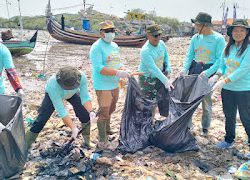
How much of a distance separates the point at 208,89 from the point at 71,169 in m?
1.99

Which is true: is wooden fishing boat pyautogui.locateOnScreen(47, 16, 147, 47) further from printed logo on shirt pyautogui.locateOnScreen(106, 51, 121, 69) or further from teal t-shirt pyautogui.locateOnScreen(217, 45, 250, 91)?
teal t-shirt pyautogui.locateOnScreen(217, 45, 250, 91)

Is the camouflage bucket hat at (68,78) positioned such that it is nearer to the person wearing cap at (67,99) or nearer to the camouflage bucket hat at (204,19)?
the person wearing cap at (67,99)

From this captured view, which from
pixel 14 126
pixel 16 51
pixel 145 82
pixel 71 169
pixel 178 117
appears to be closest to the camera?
pixel 14 126

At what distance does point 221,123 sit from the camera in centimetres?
473

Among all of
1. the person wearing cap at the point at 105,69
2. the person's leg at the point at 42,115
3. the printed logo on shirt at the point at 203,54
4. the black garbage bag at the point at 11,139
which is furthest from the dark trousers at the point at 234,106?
the black garbage bag at the point at 11,139

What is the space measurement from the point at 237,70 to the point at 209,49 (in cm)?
69

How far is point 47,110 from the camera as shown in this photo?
341 centimetres

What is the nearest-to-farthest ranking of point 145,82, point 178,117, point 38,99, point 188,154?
1. point 178,117
2. point 188,154
3. point 145,82
4. point 38,99

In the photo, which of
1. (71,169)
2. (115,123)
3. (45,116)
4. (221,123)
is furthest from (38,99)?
(221,123)

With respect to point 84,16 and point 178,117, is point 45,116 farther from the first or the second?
point 84,16

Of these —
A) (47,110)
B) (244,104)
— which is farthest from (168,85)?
(47,110)

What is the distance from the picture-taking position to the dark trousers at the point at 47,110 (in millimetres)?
3389

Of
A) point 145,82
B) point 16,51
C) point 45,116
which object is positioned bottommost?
point 16,51

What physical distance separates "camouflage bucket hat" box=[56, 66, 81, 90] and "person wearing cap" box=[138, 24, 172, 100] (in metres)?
1.08
